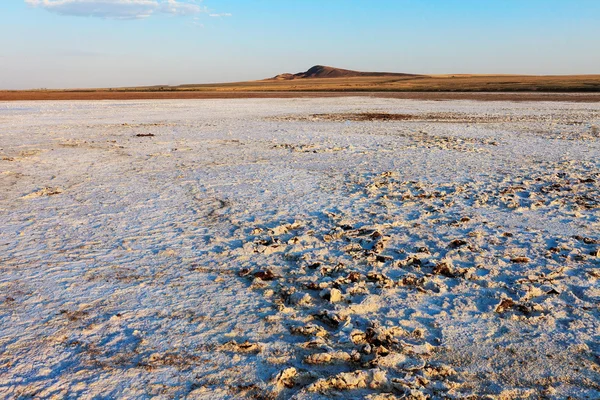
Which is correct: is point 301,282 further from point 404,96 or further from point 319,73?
point 319,73

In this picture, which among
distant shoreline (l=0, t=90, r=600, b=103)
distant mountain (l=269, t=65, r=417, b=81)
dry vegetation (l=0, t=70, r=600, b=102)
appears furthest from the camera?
distant mountain (l=269, t=65, r=417, b=81)

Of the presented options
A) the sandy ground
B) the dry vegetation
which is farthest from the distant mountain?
the sandy ground

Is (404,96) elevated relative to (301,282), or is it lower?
elevated

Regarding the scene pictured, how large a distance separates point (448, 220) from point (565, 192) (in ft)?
7.29

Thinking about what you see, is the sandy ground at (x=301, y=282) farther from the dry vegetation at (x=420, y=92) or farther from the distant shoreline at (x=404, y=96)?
the dry vegetation at (x=420, y=92)

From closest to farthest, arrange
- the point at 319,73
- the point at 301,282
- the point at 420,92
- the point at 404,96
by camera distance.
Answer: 1. the point at 301,282
2. the point at 404,96
3. the point at 420,92
4. the point at 319,73

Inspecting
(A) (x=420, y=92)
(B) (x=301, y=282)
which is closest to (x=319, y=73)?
(A) (x=420, y=92)

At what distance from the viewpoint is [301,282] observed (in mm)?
3955

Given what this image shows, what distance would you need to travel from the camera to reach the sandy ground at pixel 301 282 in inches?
108

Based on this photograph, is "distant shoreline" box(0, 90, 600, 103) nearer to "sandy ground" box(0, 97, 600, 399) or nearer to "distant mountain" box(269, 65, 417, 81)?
"sandy ground" box(0, 97, 600, 399)

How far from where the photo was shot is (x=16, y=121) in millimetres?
18797

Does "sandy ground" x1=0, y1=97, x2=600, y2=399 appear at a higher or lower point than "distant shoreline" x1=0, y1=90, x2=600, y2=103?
lower

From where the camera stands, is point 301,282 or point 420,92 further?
point 420,92

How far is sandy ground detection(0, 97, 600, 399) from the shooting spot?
108 inches
